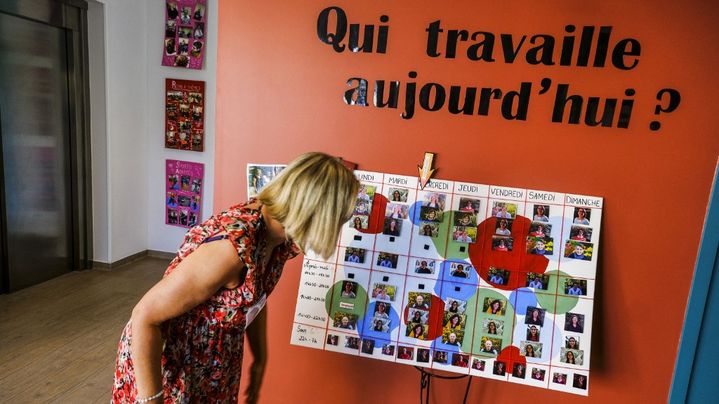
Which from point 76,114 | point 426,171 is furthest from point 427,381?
point 76,114

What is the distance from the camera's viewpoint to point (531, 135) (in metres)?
1.63

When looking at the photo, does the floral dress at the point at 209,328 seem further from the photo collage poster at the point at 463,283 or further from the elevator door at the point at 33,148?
the elevator door at the point at 33,148

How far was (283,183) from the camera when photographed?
1.18 m

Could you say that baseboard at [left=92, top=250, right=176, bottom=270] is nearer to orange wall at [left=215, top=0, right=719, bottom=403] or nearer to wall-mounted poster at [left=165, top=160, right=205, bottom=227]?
wall-mounted poster at [left=165, top=160, right=205, bottom=227]

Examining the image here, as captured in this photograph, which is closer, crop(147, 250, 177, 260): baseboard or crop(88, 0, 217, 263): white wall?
crop(88, 0, 217, 263): white wall

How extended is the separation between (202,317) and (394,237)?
78 centimetres

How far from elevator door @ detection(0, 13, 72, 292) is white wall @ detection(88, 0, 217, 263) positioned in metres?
0.26

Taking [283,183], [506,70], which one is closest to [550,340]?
[506,70]

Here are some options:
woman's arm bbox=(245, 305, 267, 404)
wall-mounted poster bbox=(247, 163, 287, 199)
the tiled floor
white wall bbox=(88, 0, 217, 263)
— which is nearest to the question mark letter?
wall-mounted poster bbox=(247, 163, 287, 199)

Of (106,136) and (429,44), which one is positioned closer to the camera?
(429,44)

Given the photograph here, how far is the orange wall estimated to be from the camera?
1.52m

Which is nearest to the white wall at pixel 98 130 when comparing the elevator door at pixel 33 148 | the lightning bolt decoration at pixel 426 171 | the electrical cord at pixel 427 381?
the elevator door at pixel 33 148

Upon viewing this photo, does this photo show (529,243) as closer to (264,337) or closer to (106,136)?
(264,337)

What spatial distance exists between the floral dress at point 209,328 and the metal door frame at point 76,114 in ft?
9.66
